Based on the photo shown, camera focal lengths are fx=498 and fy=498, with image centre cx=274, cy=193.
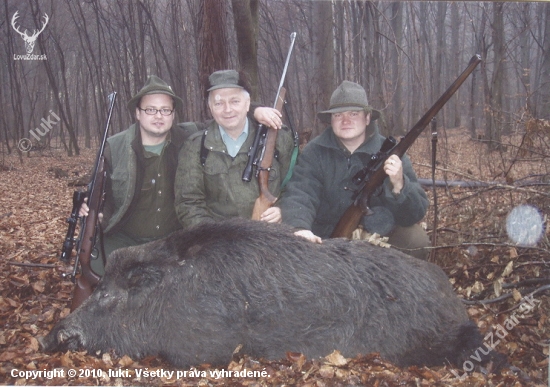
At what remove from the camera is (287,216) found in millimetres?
3660

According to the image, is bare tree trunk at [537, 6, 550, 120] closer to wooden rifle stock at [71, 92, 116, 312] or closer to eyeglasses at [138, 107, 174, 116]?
eyeglasses at [138, 107, 174, 116]

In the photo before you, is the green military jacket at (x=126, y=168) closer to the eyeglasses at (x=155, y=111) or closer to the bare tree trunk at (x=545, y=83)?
the eyeglasses at (x=155, y=111)

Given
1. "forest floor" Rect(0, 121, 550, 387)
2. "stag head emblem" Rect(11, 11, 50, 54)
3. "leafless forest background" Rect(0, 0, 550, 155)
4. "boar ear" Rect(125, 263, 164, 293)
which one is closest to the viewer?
"forest floor" Rect(0, 121, 550, 387)

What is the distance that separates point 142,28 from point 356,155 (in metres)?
1.88

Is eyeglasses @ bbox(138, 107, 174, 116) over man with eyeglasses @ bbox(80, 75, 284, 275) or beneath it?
over

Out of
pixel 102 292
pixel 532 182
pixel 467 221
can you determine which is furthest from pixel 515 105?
pixel 102 292

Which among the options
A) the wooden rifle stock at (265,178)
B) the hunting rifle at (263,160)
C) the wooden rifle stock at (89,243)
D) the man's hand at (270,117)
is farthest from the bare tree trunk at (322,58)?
the wooden rifle stock at (89,243)

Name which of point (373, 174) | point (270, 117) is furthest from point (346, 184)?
point (270, 117)

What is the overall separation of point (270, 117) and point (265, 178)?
0.46m

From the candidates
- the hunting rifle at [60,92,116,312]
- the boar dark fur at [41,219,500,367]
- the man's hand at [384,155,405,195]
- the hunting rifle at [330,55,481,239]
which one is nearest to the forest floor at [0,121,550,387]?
the boar dark fur at [41,219,500,367]

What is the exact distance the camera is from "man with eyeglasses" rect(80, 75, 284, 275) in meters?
3.88

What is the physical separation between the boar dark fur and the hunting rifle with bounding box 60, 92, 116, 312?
16.6 inches

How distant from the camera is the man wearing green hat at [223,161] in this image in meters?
3.81

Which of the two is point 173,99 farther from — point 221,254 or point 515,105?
point 515,105
